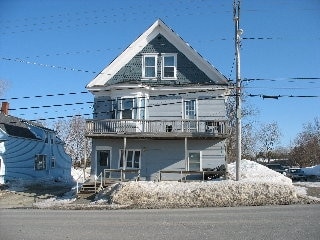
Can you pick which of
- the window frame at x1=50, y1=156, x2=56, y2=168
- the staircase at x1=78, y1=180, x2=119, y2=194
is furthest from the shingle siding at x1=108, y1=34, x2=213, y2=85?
the window frame at x1=50, y1=156, x2=56, y2=168

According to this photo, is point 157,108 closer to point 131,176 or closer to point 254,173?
point 131,176

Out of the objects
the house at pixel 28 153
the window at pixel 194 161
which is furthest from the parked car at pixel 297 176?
the house at pixel 28 153

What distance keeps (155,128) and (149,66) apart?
16.1 ft

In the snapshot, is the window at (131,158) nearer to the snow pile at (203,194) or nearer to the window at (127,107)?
the window at (127,107)

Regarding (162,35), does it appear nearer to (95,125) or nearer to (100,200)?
(95,125)

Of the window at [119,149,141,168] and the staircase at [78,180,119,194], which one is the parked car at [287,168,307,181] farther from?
the staircase at [78,180,119,194]

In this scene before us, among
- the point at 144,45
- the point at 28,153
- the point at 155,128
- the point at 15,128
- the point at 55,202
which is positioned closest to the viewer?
the point at 55,202

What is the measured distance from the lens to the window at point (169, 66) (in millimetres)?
28438

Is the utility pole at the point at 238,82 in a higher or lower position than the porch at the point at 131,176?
higher

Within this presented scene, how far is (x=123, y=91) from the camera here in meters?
27.5

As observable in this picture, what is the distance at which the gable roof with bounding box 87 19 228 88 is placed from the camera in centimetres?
2798

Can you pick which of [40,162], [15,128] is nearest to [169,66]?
[15,128]

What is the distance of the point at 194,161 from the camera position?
1093 inches

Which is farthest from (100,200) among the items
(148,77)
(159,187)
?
(148,77)
